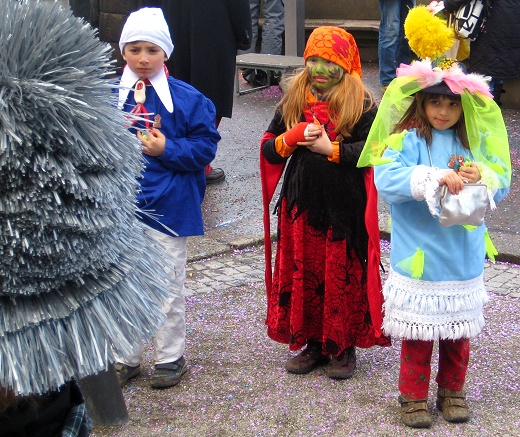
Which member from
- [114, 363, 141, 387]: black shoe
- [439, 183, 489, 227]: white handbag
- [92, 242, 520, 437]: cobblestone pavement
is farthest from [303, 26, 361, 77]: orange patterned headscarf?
[114, 363, 141, 387]: black shoe

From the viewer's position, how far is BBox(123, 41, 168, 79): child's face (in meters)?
3.79

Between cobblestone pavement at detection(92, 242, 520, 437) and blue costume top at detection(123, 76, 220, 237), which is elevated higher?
blue costume top at detection(123, 76, 220, 237)

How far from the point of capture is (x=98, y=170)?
1.69 m

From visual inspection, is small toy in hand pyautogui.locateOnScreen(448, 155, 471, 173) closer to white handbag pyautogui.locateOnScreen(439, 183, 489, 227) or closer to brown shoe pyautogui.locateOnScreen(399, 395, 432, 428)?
white handbag pyautogui.locateOnScreen(439, 183, 489, 227)

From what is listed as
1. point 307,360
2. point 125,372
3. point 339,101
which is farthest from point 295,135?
point 125,372

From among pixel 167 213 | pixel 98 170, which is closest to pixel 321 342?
pixel 167 213

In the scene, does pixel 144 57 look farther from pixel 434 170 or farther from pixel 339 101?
pixel 434 170

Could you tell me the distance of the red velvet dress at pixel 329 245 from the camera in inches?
153

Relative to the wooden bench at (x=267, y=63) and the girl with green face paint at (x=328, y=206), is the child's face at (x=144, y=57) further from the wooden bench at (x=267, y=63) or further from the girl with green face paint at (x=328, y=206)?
the wooden bench at (x=267, y=63)

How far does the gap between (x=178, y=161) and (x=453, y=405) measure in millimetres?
1519

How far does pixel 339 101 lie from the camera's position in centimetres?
385

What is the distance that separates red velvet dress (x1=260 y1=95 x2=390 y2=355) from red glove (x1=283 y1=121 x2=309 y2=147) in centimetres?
10

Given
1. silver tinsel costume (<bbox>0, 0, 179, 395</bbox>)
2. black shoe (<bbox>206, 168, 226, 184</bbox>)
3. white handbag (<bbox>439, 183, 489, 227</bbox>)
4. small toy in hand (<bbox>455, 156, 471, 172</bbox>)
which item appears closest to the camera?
silver tinsel costume (<bbox>0, 0, 179, 395</bbox>)

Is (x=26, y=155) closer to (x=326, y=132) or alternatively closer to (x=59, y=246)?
(x=59, y=246)
